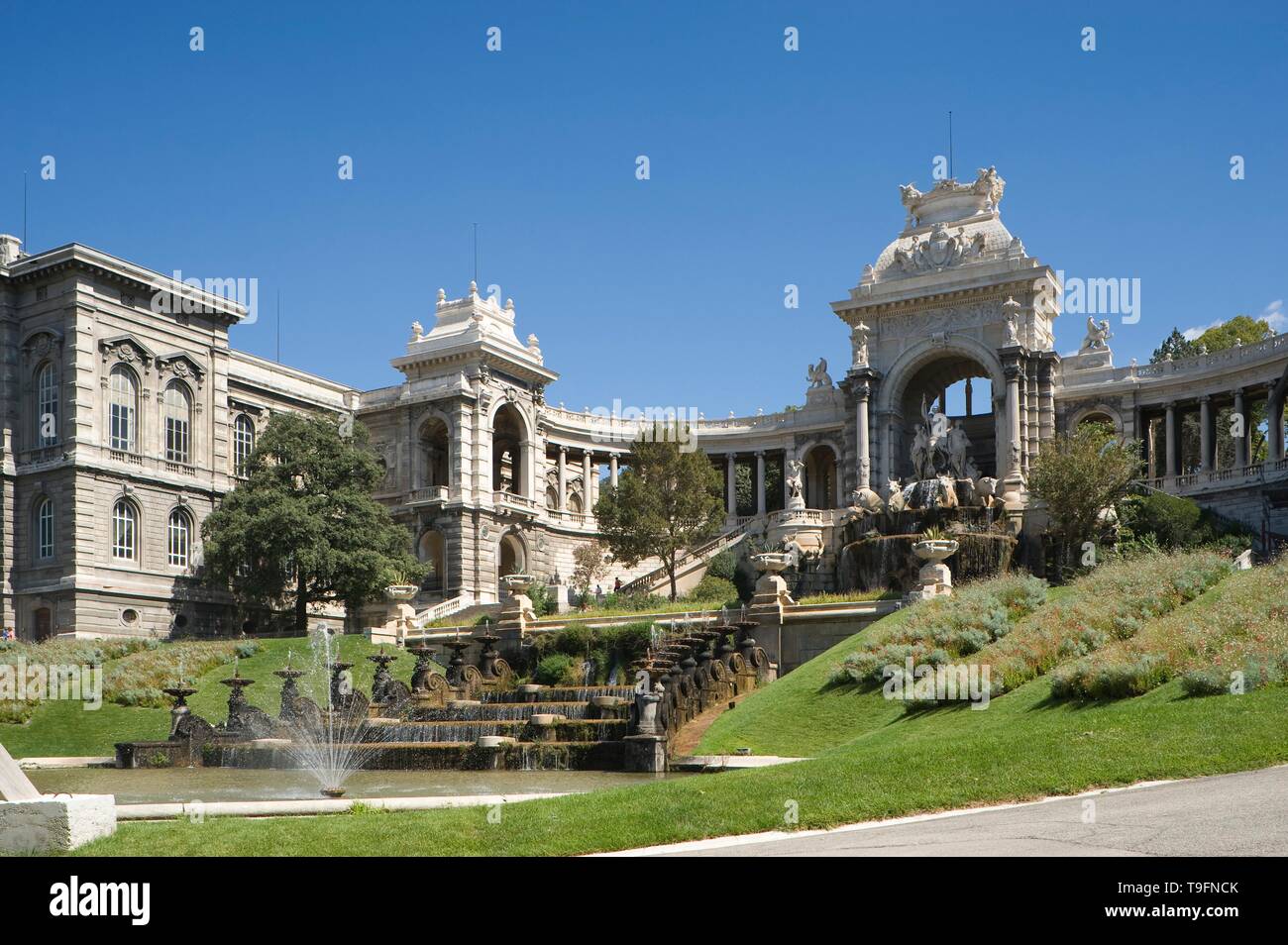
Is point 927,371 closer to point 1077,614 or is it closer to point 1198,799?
point 1077,614

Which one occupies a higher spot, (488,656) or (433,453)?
(433,453)

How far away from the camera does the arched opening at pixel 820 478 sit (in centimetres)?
7650

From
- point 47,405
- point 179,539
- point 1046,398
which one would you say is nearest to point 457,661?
point 179,539

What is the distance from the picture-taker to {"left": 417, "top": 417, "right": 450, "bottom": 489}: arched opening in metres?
69.7

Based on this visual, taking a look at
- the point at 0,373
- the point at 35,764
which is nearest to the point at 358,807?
the point at 35,764

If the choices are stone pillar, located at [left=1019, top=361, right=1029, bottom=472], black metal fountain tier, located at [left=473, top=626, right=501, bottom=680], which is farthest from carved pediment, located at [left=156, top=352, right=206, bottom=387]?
stone pillar, located at [left=1019, top=361, right=1029, bottom=472]

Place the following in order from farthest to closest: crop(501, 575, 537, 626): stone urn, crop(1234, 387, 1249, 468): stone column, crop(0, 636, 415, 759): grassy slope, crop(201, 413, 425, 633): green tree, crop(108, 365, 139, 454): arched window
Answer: crop(1234, 387, 1249, 468): stone column → crop(108, 365, 139, 454): arched window → crop(201, 413, 425, 633): green tree → crop(501, 575, 537, 626): stone urn → crop(0, 636, 415, 759): grassy slope

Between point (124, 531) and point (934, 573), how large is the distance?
119 ft

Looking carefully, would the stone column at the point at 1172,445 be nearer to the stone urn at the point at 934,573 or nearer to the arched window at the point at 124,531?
the stone urn at the point at 934,573

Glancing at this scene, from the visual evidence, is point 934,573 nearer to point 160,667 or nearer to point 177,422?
point 160,667

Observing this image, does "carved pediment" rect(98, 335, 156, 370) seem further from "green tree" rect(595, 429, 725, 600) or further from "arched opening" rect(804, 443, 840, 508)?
"arched opening" rect(804, 443, 840, 508)

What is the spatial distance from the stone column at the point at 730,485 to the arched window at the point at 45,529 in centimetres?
3596

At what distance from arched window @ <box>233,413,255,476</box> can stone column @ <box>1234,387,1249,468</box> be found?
151ft

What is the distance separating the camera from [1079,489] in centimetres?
4709
